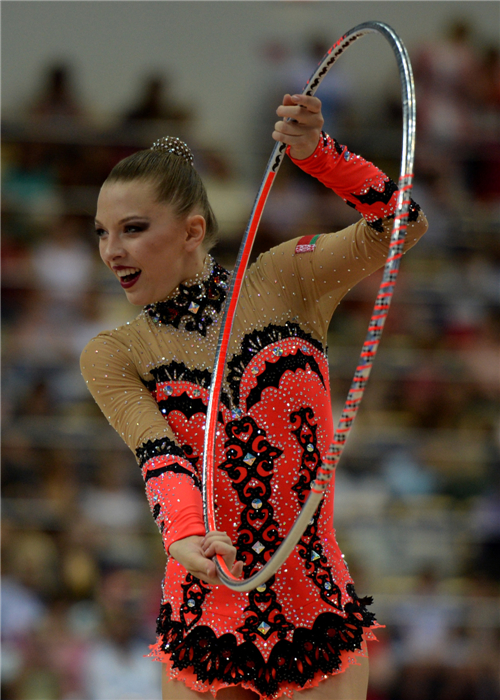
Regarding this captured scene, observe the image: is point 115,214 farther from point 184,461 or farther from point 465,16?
point 465,16

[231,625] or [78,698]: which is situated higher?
[231,625]

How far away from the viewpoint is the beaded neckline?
1.59 meters

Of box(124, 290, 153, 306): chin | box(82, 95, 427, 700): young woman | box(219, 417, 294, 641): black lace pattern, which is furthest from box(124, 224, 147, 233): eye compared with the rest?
box(219, 417, 294, 641): black lace pattern

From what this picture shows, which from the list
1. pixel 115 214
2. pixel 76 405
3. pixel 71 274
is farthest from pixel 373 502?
pixel 115 214

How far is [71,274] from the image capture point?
4.05 metres

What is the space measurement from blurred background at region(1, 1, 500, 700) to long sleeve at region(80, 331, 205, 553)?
215cm

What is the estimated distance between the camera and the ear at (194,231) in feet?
5.18

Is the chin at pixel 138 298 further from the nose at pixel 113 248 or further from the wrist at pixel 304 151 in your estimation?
the wrist at pixel 304 151

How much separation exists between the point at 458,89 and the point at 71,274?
199 cm

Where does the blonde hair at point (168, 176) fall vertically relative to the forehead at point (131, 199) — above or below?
above

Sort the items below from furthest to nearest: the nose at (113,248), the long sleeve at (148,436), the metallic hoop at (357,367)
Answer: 1. the nose at (113,248)
2. the long sleeve at (148,436)
3. the metallic hoop at (357,367)

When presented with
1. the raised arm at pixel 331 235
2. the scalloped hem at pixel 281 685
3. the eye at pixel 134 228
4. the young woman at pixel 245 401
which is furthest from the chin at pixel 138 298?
the scalloped hem at pixel 281 685

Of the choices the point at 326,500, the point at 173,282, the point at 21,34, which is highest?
the point at 21,34

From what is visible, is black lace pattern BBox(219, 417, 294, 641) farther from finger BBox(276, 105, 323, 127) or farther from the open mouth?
finger BBox(276, 105, 323, 127)
